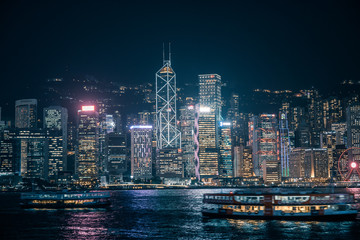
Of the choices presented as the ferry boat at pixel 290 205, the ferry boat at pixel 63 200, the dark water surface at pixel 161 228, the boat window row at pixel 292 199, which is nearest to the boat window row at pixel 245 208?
the ferry boat at pixel 290 205

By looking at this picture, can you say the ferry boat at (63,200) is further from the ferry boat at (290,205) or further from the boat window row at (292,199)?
the boat window row at (292,199)

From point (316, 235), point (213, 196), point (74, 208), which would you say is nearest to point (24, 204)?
point (74, 208)

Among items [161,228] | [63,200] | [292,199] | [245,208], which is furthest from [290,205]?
[63,200]

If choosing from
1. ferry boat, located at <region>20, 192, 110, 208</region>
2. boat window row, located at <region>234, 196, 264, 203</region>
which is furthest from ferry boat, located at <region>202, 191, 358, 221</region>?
ferry boat, located at <region>20, 192, 110, 208</region>

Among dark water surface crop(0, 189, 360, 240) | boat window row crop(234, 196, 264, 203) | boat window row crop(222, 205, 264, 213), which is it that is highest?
boat window row crop(234, 196, 264, 203)

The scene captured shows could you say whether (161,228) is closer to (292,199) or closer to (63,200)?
(292,199)

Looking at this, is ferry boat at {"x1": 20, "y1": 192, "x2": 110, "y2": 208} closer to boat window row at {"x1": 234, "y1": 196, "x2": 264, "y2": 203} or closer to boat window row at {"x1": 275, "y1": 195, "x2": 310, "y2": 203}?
boat window row at {"x1": 234, "y1": 196, "x2": 264, "y2": 203}
